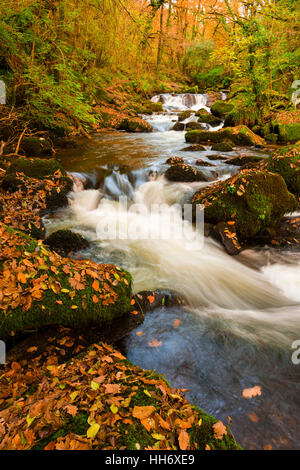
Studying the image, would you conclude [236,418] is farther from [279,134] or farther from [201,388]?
[279,134]

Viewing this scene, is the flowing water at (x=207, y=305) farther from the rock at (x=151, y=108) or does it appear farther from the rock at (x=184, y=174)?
the rock at (x=151, y=108)

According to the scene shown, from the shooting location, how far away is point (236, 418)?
2.39 m

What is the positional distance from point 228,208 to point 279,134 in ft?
32.0

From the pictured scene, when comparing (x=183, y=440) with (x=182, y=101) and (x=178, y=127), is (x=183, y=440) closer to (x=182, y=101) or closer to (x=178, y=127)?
(x=178, y=127)

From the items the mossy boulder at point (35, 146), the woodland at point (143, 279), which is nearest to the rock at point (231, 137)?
the woodland at point (143, 279)

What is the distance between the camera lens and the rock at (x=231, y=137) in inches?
487

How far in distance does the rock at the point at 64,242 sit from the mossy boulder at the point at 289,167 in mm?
5558

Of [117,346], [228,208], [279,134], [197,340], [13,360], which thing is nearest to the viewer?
[13,360]

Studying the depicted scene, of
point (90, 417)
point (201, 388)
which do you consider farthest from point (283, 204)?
point (90, 417)

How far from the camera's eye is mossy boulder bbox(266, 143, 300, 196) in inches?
265

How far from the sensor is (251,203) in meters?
5.67

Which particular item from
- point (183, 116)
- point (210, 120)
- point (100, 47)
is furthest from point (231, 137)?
point (100, 47)

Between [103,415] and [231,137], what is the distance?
13331 mm
